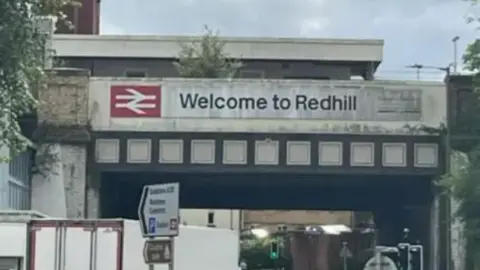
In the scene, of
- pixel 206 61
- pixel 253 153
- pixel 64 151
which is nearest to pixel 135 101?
pixel 64 151

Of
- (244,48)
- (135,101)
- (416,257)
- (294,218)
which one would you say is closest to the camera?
(135,101)

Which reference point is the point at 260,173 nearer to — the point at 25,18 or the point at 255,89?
the point at 255,89

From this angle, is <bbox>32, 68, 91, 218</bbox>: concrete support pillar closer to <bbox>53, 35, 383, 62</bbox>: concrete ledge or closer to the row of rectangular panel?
the row of rectangular panel

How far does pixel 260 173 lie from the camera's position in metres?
35.6

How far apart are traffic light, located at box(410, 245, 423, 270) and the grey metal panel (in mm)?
3014

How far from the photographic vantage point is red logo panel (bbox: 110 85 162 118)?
34.7 m

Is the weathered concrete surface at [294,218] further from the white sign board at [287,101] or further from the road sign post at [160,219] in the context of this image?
the road sign post at [160,219]

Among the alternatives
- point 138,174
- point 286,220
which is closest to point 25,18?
point 138,174

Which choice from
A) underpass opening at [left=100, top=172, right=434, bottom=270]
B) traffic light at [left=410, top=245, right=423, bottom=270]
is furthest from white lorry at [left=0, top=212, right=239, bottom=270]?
traffic light at [left=410, top=245, right=423, bottom=270]

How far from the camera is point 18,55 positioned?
16453 millimetres

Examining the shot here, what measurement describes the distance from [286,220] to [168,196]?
292ft

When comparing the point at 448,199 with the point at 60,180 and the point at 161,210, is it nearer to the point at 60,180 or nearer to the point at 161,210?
the point at 60,180

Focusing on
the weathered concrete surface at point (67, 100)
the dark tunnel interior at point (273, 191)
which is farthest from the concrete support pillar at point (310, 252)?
the weathered concrete surface at point (67, 100)

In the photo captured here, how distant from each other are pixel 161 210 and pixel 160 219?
105mm
